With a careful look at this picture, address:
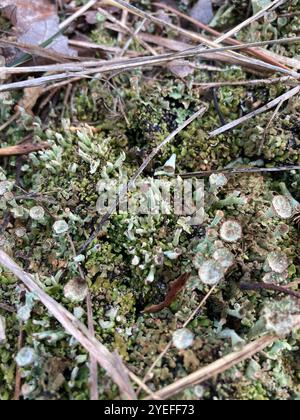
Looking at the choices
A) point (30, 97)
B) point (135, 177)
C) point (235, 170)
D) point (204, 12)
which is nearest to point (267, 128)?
point (235, 170)

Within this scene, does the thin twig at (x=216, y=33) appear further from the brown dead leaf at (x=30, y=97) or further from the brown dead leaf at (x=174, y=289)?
the brown dead leaf at (x=174, y=289)

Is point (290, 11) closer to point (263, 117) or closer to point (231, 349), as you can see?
point (263, 117)

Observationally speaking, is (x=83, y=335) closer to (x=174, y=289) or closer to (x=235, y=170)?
(x=174, y=289)

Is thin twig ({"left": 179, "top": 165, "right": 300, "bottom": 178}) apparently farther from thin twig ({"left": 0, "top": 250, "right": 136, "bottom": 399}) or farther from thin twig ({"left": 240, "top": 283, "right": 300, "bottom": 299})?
thin twig ({"left": 0, "top": 250, "right": 136, "bottom": 399})

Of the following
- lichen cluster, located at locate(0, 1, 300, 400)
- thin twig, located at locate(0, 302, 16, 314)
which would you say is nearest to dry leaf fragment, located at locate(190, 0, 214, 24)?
lichen cluster, located at locate(0, 1, 300, 400)

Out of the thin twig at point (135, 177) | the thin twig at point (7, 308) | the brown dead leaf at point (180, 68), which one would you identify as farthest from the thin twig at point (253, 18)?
the thin twig at point (7, 308)

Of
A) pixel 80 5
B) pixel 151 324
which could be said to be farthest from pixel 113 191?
pixel 80 5
